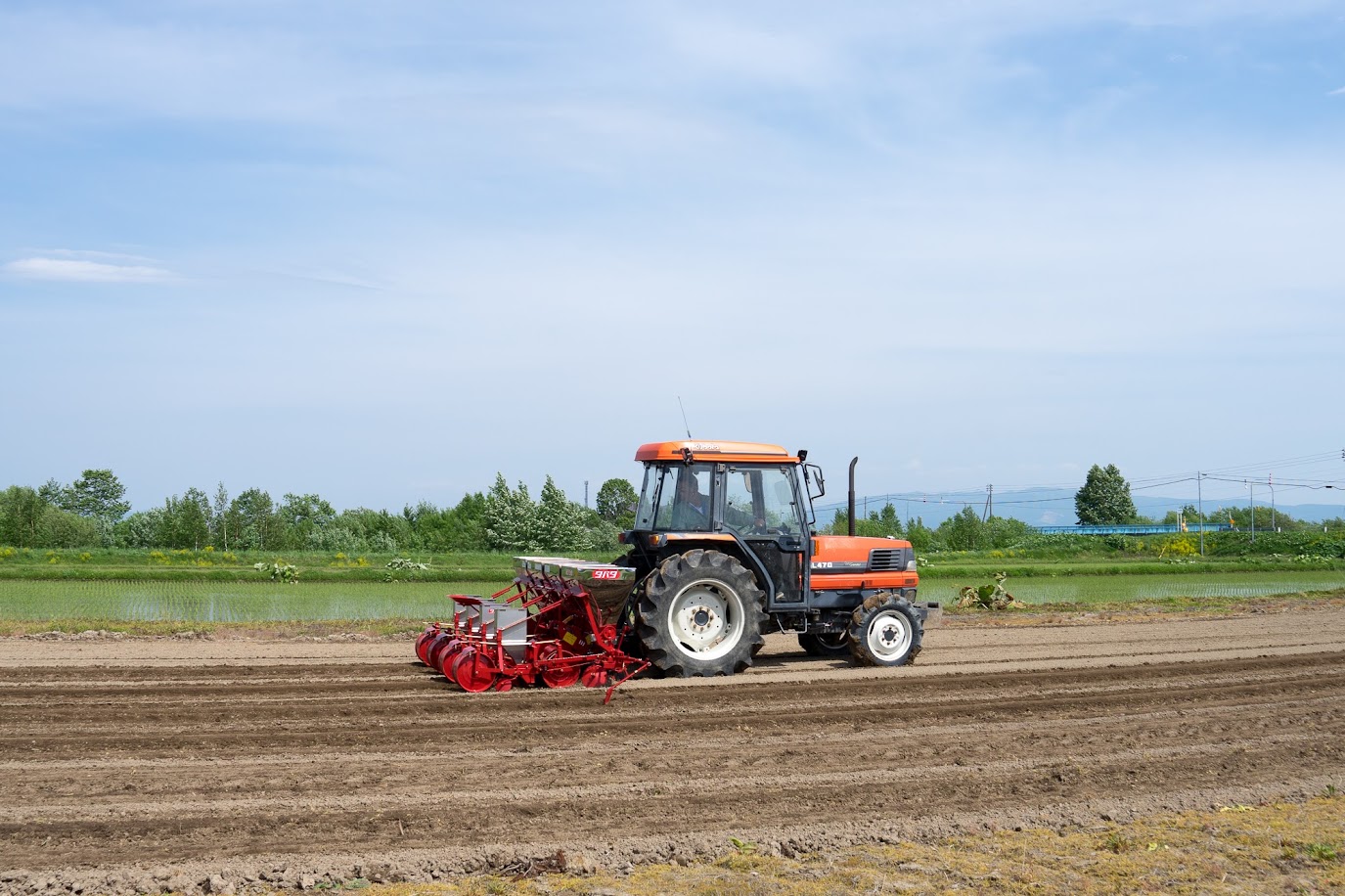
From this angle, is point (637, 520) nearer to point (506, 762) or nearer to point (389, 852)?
point (506, 762)

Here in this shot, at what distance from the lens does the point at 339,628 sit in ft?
51.3

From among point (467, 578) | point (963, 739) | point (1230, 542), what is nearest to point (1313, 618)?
point (963, 739)

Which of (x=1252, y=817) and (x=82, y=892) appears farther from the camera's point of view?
(x=1252, y=817)

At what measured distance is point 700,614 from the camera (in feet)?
35.0

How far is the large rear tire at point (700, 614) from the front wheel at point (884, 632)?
4.06ft

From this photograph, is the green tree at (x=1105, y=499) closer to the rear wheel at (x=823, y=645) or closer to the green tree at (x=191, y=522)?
the green tree at (x=191, y=522)

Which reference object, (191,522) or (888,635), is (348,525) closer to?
(191,522)

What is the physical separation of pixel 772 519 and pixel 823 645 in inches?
88.2

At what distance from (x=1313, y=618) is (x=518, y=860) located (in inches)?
701

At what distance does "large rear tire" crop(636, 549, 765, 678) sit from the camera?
10328mm

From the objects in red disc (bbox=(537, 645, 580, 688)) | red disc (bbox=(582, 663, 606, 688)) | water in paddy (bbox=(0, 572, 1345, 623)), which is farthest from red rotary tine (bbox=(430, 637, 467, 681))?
water in paddy (bbox=(0, 572, 1345, 623))

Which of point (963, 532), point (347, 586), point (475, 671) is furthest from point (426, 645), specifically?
point (963, 532)

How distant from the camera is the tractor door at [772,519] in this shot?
433 inches

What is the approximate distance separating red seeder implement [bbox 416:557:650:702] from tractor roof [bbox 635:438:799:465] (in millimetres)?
1255
